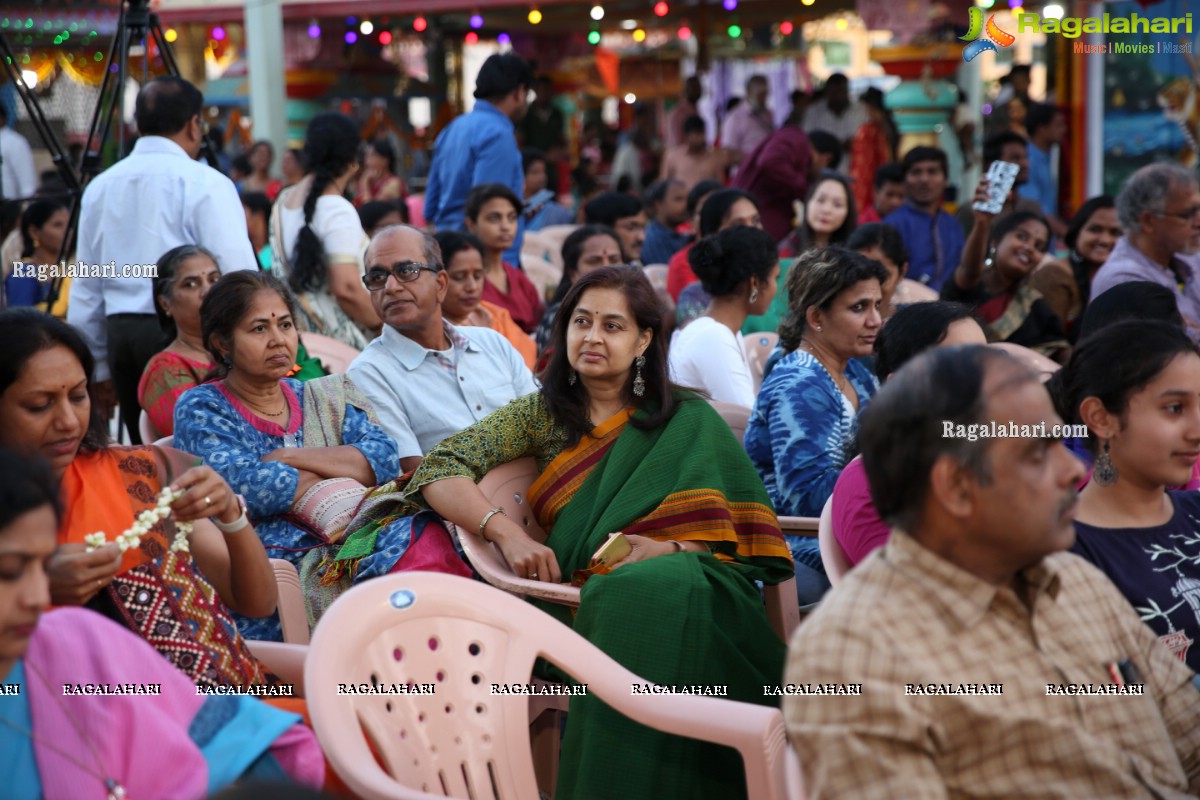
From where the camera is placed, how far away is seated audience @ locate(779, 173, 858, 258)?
6254 millimetres

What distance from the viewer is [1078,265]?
5.60 m

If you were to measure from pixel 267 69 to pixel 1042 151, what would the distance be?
6.69 metres

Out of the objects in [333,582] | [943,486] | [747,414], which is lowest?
[333,582]

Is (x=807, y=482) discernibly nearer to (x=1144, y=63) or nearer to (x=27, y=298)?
(x=27, y=298)

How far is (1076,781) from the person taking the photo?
5.38 feet

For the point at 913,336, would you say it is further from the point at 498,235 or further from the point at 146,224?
the point at 498,235

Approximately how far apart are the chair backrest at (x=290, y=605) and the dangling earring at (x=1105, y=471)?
169 centimetres

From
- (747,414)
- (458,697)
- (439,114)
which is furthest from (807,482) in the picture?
(439,114)

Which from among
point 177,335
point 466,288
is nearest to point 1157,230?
point 466,288

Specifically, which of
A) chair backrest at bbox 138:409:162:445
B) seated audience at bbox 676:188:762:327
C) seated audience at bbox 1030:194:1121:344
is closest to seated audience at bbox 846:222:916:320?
seated audience at bbox 1030:194:1121:344

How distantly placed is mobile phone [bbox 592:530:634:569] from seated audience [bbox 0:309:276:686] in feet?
2.48

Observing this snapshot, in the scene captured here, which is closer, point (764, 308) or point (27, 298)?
point (764, 308)

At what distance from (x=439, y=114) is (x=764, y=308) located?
11731 millimetres

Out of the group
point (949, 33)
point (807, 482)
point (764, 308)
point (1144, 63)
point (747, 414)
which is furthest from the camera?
point (949, 33)
